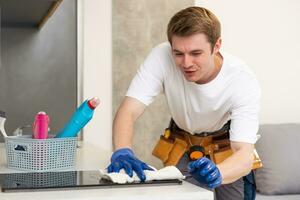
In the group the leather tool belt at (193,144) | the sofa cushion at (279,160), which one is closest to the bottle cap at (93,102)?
the leather tool belt at (193,144)

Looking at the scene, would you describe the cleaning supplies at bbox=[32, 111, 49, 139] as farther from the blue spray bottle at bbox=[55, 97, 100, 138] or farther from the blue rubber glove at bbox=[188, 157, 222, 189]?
the blue rubber glove at bbox=[188, 157, 222, 189]

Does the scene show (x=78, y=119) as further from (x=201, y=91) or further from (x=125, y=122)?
(x=201, y=91)

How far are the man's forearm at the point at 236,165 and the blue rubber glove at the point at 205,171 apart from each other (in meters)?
0.18

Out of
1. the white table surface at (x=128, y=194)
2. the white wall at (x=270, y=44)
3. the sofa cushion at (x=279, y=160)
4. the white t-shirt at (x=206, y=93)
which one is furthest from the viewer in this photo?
the white wall at (x=270, y=44)

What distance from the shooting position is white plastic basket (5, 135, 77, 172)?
1.17 m

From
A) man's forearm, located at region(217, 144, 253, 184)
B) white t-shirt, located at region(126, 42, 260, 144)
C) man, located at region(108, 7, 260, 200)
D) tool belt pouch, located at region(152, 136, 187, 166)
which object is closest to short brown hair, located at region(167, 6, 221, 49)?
man, located at region(108, 7, 260, 200)

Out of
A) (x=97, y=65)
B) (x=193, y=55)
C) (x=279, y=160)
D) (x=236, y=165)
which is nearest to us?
(x=236, y=165)

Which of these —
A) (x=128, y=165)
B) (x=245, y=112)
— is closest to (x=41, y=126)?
(x=128, y=165)

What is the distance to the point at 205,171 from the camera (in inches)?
45.1

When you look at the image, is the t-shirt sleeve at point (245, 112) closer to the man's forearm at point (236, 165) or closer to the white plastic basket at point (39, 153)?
the man's forearm at point (236, 165)

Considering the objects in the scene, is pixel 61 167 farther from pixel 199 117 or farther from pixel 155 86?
pixel 199 117

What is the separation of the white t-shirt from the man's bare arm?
0.02 metres

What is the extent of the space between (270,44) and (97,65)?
102 cm

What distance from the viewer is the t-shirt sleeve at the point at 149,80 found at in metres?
1.71
